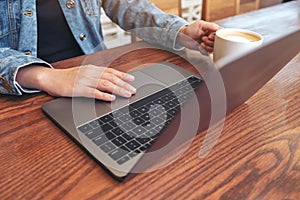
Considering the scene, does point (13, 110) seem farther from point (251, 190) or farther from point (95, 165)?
point (251, 190)

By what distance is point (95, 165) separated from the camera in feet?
1.49

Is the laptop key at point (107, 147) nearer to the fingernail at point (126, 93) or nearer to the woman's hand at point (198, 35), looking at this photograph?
the fingernail at point (126, 93)

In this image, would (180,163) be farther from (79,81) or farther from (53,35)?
(53,35)

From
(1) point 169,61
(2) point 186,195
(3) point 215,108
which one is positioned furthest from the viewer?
(1) point 169,61

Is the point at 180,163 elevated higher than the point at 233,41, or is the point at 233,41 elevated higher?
the point at 233,41

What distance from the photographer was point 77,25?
38.6 inches

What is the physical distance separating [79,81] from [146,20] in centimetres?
47

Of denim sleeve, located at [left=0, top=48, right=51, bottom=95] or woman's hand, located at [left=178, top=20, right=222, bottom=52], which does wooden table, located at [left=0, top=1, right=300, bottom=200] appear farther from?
woman's hand, located at [left=178, top=20, right=222, bottom=52]

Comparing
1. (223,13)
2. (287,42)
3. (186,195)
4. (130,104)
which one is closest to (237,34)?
(287,42)

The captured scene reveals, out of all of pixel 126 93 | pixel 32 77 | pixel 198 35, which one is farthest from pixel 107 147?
pixel 198 35

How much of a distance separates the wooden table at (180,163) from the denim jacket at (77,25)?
9 centimetres

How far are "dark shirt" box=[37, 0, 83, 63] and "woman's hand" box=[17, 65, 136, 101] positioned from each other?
1.06ft

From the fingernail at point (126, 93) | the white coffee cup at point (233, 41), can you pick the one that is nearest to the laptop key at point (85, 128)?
the fingernail at point (126, 93)

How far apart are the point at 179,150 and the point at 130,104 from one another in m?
0.15
